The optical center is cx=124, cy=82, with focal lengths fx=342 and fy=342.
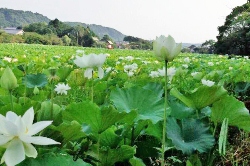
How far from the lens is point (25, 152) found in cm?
35

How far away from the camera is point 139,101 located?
2.57ft

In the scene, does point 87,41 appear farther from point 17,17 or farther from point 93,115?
point 17,17

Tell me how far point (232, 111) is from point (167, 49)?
248 millimetres

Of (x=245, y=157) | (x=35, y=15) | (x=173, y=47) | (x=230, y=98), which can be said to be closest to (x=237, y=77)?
(x=245, y=157)

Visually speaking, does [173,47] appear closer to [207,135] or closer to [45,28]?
[207,135]

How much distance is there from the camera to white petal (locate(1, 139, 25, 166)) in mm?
330

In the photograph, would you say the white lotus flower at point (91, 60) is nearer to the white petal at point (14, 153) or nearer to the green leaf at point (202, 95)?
the green leaf at point (202, 95)

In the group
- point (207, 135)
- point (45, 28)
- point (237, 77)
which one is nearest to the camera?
point (207, 135)

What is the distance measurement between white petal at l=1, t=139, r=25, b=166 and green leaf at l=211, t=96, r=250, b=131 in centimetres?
52

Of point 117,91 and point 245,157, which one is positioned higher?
point 117,91

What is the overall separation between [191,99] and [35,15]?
106 m

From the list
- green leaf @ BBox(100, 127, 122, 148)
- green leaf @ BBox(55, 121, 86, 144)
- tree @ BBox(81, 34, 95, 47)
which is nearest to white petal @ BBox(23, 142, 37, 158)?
green leaf @ BBox(55, 121, 86, 144)

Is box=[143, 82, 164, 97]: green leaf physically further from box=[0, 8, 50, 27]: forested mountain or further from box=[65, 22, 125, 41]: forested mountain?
box=[65, 22, 125, 41]: forested mountain

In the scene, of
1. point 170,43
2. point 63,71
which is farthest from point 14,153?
point 63,71
